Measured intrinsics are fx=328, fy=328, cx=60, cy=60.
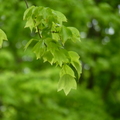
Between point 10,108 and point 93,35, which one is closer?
point 10,108

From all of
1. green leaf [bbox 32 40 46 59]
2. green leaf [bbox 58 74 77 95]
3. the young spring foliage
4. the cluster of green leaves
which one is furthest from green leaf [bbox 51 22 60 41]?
the cluster of green leaves

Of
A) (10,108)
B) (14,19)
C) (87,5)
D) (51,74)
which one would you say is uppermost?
(87,5)

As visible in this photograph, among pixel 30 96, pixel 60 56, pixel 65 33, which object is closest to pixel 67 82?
pixel 60 56

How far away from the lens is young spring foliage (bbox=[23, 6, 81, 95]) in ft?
6.38

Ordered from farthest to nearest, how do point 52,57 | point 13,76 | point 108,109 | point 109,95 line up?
point 109,95, point 108,109, point 13,76, point 52,57

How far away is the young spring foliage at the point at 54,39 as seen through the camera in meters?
1.94

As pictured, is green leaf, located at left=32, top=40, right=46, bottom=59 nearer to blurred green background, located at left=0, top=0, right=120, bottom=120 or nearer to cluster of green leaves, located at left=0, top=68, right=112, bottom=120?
blurred green background, located at left=0, top=0, right=120, bottom=120

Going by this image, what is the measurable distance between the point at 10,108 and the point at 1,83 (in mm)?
1330

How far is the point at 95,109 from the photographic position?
8352mm

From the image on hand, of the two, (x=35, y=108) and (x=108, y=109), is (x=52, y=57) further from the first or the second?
(x=108, y=109)

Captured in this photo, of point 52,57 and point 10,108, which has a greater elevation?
point 52,57

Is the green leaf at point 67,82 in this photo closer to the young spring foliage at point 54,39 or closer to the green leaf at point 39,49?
the young spring foliage at point 54,39

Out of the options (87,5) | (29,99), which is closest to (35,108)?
(29,99)

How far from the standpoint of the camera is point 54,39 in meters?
1.97
